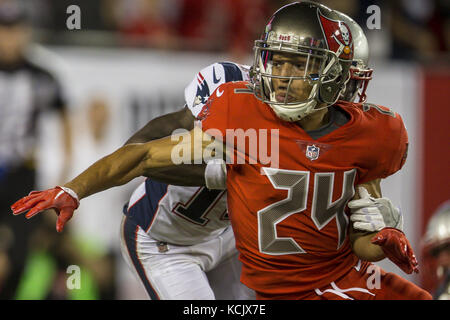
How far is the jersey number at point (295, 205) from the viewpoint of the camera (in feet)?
8.61

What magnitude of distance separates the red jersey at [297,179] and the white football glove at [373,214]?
0.05 metres

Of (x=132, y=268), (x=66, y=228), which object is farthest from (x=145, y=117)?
(x=132, y=268)

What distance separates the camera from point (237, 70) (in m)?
3.12

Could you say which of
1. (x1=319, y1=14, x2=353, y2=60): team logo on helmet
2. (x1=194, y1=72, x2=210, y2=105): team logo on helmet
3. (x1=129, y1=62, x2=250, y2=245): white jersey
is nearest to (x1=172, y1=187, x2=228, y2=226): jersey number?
(x1=129, y1=62, x2=250, y2=245): white jersey

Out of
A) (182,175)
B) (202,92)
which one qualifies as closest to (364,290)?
(182,175)

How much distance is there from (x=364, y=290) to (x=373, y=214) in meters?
0.26

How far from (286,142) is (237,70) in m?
0.58

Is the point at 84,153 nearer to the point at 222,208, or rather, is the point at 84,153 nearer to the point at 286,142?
the point at 222,208

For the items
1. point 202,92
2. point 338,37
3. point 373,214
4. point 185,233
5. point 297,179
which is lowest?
point 185,233

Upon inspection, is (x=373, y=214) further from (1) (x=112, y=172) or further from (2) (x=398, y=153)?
(1) (x=112, y=172)

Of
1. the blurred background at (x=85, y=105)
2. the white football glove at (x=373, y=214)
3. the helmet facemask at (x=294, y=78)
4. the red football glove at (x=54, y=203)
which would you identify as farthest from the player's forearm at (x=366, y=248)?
the blurred background at (x=85, y=105)

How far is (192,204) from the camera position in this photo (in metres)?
3.17

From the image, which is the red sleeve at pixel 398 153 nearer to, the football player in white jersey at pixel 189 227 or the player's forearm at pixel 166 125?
the football player in white jersey at pixel 189 227

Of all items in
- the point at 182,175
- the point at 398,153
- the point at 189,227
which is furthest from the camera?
the point at 189,227
